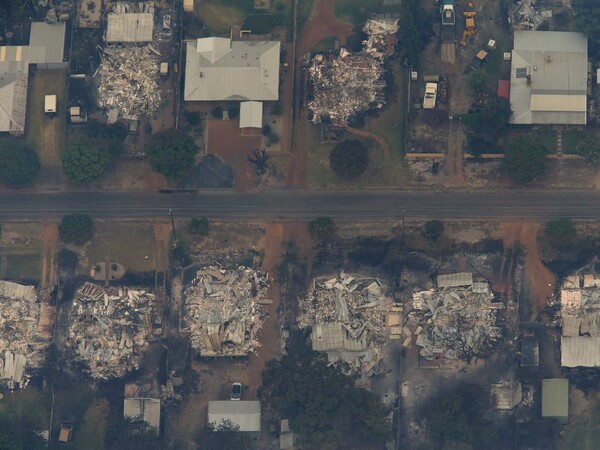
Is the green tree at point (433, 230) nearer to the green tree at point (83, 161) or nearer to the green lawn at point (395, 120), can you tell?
the green lawn at point (395, 120)

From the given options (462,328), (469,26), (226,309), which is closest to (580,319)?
(462,328)

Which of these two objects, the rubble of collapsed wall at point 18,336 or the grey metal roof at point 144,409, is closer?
the grey metal roof at point 144,409

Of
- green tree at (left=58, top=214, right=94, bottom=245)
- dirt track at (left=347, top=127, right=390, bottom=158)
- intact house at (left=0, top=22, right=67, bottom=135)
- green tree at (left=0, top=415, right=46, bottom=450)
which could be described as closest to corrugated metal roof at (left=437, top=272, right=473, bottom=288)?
dirt track at (left=347, top=127, right=390, bottom=158)

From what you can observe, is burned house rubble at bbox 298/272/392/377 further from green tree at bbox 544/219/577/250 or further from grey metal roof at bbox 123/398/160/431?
green tree at bbox 544/219/577/250

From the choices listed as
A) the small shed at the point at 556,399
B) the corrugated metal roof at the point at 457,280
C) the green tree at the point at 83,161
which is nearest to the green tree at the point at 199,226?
the green tree at the point at 83,161

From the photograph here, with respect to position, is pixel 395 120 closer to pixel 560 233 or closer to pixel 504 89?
pixel 504 89

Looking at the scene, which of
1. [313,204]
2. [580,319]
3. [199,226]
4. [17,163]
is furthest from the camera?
[313,204]
